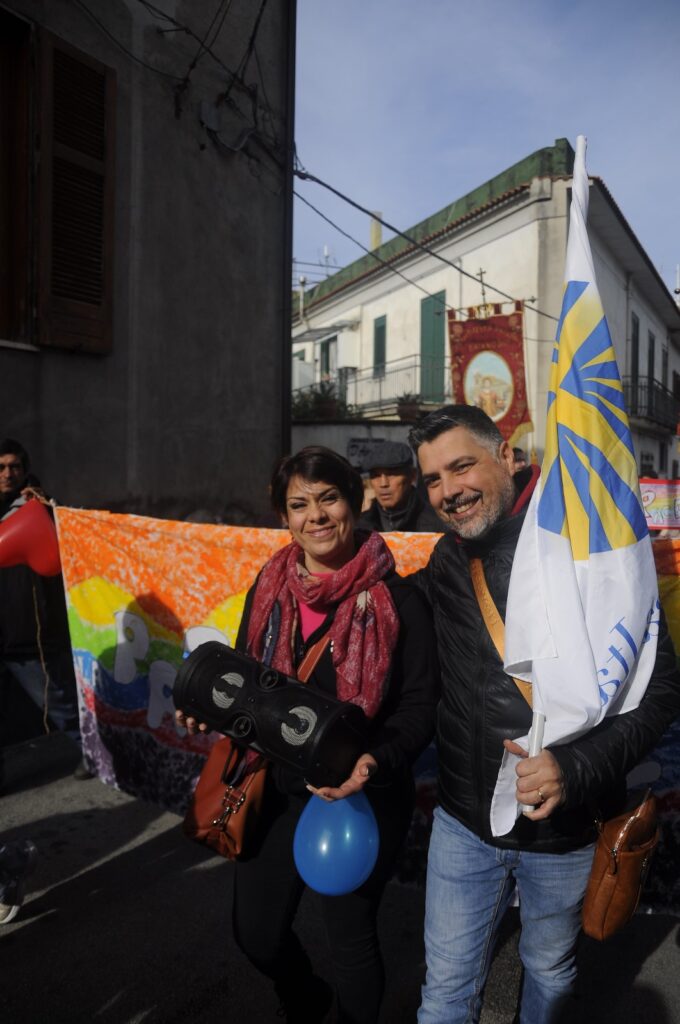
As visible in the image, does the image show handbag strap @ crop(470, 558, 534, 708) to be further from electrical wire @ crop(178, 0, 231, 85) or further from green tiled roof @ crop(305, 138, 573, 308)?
green tiled roof @ crop(305, 138, 573, 308)

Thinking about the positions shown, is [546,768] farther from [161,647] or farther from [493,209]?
[493,209]

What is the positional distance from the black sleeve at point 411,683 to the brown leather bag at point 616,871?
0.49 metres

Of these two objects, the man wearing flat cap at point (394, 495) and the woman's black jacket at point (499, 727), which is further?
the man wearing flat cap at point (394, 495)

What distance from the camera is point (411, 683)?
2094 millimetres

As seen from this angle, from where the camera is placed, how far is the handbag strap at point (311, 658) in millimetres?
2113

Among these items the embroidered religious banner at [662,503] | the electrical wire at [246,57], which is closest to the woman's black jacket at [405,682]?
the embroidered religious banner at [662,503]

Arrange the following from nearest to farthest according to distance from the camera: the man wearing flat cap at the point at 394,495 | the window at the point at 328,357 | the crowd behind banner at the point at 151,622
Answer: the crowd behind banner at the point at 151,622 < the man wearing flat cap at the point at 394,495 < the window at the point at 328,357

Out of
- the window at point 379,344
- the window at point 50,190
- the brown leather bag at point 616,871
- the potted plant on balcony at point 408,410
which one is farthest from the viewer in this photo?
the window at point 379,344

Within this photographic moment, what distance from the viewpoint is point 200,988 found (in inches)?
104

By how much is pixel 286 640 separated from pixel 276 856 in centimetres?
60

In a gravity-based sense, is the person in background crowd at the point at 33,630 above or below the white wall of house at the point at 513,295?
below

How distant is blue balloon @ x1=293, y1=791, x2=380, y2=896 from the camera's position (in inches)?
70.9

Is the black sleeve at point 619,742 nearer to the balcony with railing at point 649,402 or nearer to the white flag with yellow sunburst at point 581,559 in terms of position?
the white flag with yellow sunburst at point 581,559

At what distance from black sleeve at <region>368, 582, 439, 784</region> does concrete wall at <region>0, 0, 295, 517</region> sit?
14.3ft
